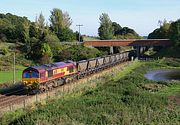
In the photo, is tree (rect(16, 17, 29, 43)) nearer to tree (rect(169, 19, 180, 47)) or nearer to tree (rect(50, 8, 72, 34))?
tree (rect(50, 8, 72, 34))

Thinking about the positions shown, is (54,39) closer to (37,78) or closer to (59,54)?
(59,54)

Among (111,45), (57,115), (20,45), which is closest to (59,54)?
(20,45)

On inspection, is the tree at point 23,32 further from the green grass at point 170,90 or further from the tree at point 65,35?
the green grass at point 170,90

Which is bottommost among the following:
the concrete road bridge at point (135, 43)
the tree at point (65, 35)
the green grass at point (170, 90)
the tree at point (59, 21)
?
the green grass at point (170, 90)

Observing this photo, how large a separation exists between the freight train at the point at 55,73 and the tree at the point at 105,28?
85.5 metres

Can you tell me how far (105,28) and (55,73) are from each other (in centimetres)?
11541

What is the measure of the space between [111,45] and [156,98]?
272ft

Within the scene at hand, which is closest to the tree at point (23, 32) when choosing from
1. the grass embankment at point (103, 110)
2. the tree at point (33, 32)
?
the tree at point (33, 32)

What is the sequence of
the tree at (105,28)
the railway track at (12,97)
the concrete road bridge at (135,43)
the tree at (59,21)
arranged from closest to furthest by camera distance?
the railway track at (12,97), the concrete road bridge at (135,43), the tree at (59,21), the tree at (105,28)

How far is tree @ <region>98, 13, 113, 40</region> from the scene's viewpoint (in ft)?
535

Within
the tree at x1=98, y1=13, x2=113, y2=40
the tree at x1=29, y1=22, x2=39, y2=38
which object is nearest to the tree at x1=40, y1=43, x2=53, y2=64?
the tree at x1=29, y1=22, x2=39, y2=38

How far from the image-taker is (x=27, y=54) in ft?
342

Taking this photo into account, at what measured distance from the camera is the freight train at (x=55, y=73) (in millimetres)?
47250

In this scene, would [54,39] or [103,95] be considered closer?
[103,95]
